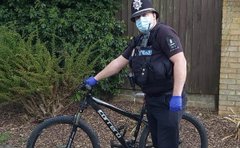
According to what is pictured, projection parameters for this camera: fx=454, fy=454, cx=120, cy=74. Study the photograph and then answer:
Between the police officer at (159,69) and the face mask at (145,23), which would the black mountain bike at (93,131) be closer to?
the police officer at (159,69)

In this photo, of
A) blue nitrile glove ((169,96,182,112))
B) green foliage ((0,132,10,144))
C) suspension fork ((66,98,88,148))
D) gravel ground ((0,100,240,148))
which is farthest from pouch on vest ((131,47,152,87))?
green foliage ((0,132,10,144))

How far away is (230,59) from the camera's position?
21.1 ft

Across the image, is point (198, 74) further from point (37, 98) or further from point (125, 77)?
point (37, 98)

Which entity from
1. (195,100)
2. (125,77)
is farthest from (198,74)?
(125,77)

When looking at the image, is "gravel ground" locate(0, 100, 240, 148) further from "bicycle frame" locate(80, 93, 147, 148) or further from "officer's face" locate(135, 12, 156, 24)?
"officer's face" locate(135, 12, 156, 24)

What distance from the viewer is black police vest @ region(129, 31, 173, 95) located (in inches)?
150

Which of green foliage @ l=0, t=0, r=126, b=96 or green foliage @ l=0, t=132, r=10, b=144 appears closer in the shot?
green foliage @ l=0, t=132, r=10, b=144

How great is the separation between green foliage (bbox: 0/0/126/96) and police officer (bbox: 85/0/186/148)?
2.65 m

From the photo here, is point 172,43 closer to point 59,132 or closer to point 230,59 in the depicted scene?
point 59,132

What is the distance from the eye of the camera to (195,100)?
7.07 metres

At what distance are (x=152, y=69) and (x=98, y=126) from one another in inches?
101

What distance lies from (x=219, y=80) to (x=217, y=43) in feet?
1.90

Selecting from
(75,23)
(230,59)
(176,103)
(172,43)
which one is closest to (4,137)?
(75,23)

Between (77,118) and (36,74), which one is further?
(36,74)
